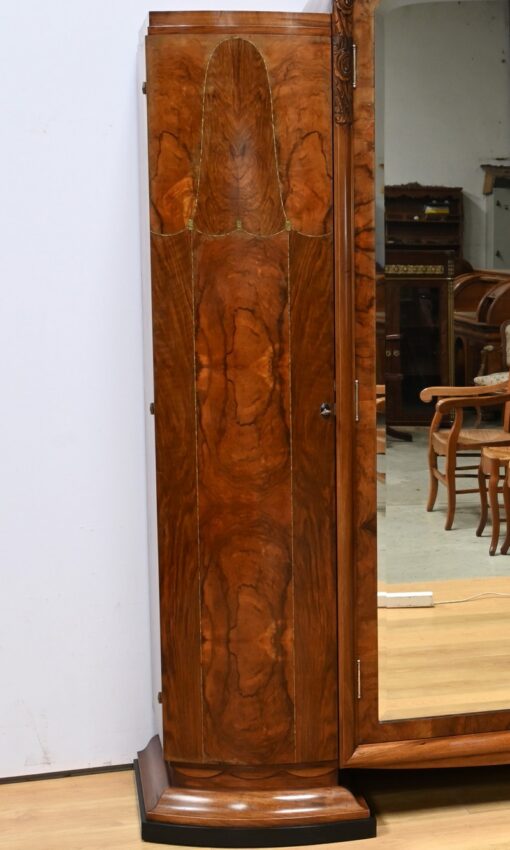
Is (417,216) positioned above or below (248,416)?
above

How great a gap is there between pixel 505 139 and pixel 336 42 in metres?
0.45

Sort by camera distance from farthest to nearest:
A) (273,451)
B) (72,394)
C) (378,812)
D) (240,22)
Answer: (72,394)
(378,812)
(273,451)
(240,22)

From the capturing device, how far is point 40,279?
276 centimetres

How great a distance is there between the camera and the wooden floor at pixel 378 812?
2521mm

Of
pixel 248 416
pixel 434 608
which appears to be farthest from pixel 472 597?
pixel 248 416

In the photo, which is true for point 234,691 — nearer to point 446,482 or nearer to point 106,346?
point 446,482

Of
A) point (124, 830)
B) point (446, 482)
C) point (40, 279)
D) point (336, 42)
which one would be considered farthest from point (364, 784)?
point (336, 42)

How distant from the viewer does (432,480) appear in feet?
8.26

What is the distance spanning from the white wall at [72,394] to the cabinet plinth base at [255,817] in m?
0.39

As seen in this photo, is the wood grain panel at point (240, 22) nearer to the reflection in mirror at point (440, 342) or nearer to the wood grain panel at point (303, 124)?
the wood grain panel at point (303, 124)

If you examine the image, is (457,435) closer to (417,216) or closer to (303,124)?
(417,216)

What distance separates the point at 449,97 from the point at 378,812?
1.71 meters

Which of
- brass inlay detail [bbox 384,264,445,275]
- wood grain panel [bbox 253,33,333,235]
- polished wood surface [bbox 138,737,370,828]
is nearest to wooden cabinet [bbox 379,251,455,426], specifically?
brass inlay detail [bbox 384,264,445,275]

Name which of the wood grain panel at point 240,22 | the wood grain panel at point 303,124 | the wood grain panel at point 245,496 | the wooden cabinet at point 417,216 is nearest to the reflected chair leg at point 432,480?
the wood grain panel at point 245,496
